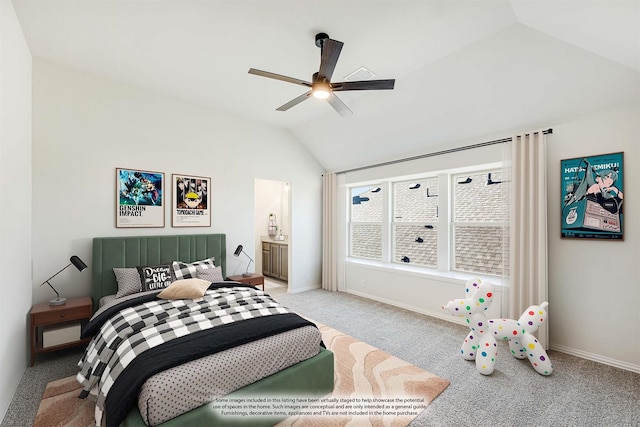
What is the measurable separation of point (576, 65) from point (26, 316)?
551 cm

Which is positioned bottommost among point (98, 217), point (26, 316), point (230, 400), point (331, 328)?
point (331, 328)

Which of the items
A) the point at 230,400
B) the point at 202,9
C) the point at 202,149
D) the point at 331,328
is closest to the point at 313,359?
the point at 230,400

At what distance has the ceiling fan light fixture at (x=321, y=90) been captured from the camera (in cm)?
236

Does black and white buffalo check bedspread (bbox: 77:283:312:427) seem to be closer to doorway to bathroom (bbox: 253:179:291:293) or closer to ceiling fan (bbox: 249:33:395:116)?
ceiling fan (bbox: 249:33:395:116)

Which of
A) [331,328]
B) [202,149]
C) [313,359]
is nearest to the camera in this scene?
[313,359]

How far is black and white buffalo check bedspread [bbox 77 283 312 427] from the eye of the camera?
5.29 feet

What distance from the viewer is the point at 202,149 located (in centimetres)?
410

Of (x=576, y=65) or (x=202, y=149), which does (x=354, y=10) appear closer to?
(x=576, y=65)

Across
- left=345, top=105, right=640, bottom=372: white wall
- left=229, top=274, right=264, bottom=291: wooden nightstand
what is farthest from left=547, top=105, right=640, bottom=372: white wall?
left=229, top=274, right=264, bottom=291: wooden nightstand

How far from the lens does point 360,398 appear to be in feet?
7.09

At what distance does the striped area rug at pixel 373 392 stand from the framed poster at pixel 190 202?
2.63 m

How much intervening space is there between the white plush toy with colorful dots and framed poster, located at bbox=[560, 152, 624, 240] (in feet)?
2.87

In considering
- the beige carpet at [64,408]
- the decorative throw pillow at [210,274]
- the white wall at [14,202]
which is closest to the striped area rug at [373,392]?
the beige carpet at [64,408]

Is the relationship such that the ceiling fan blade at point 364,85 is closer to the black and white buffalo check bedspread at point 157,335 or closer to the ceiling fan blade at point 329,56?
the ceiling fan blade at point 329,56
